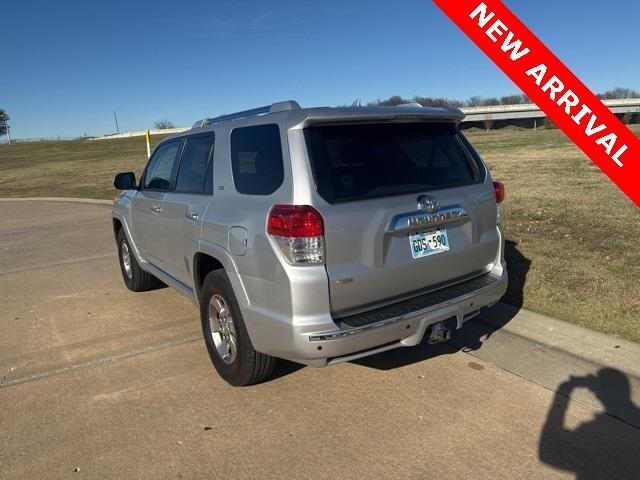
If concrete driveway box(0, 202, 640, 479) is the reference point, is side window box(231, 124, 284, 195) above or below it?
→ above

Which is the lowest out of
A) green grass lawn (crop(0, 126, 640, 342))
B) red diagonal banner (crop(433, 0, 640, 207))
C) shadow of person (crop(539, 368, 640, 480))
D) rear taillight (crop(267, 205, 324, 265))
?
shadow of person (crop(539, 368, 640, 480))

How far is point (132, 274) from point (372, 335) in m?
3.77

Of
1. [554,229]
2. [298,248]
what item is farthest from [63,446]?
[554,229]

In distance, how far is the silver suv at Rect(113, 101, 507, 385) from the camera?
9.52 feet

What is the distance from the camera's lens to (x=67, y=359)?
4.25m

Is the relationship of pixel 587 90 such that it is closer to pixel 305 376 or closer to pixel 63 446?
pixel 305 376

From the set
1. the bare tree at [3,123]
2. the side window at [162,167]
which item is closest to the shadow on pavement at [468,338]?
the side window at [162,167]

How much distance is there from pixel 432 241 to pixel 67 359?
3048 millimetres

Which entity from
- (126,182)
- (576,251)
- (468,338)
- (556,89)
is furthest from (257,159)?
(576,251)

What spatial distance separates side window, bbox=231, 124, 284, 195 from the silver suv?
1cm

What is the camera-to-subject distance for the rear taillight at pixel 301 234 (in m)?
2.85

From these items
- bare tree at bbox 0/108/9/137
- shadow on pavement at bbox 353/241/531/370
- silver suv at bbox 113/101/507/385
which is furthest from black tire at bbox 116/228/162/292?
bare tree at bbox 0/108/9/137

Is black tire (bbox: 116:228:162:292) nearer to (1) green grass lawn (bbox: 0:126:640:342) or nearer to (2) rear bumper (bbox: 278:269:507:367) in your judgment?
(2) rear bumper (bbox: 278:269:507:367)

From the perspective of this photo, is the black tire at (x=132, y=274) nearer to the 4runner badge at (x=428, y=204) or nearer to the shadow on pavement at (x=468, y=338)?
the shadow on pavement at (x=468, y=338)
